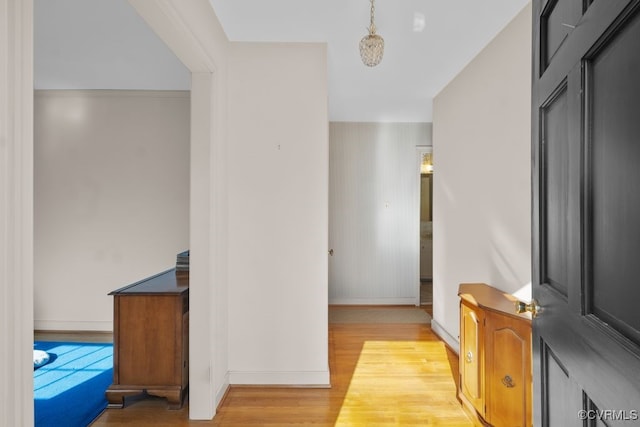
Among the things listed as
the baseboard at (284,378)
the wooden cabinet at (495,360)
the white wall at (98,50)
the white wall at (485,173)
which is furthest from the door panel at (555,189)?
the white wall at (98,50)

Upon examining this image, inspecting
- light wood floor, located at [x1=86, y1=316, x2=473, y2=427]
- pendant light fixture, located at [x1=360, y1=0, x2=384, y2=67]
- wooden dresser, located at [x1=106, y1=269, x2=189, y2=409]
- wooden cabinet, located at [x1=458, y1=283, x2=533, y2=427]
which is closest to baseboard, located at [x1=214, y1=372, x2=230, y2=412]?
light wood floor, located at [x1=86, y1=316, x2=473, y2=427]

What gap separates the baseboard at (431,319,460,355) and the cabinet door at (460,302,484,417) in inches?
37.3

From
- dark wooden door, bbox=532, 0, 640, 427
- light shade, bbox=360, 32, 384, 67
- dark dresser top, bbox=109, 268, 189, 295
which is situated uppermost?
light shade, bbox=360, 32, 384, 67

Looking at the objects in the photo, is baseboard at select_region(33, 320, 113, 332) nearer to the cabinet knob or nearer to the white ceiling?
the white ceiling

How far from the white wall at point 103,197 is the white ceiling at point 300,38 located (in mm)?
313

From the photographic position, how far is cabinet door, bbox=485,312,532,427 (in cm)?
198

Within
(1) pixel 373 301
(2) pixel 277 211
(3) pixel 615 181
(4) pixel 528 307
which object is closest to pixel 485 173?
(2) pixel 277 211

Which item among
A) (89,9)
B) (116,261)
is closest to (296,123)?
(89,9)

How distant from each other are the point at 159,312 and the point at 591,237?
98.8 inches

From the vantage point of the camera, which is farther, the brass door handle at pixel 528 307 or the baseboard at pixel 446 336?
the baseboard at pixel 446 336

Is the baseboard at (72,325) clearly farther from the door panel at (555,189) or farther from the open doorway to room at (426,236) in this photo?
the door panel at (555,189)

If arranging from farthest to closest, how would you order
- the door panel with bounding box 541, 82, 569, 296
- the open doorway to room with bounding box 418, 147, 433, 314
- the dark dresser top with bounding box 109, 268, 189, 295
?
the open doorway to room with bounding box 418, 147, 433, 314 < the dark dresser top with bounding box 109, 268, 189, 295 < the door panel with bounding box 541, 82, 569, 296

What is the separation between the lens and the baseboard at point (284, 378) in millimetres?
2867

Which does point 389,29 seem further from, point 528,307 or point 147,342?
point 147,342
